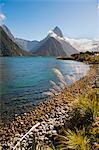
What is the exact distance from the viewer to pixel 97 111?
697cm

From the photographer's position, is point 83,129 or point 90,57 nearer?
point 83,129

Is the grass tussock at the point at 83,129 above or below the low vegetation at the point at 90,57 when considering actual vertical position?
above

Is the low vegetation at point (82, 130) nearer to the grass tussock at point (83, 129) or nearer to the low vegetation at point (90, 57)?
the grass tussock at point (83, 129)

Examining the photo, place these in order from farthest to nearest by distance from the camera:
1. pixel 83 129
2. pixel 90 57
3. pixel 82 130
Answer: pixel 90 57
pixel 82 130
pixel 83 129

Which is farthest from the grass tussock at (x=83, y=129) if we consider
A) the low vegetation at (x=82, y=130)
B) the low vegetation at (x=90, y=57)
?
the low vegetation at (x=90, y=57)

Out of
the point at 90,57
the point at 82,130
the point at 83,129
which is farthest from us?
the point at 90,57

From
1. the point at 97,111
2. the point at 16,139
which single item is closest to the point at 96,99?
the point at 97,111

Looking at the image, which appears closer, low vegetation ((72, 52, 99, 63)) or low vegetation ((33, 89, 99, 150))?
low vegetation ((33, 89, 99, 150))

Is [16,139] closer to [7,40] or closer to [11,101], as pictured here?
[11,101]

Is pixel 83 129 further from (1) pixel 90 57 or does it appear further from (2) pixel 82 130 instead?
(1) pixel 90 57

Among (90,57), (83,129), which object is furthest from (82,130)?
(90,57)

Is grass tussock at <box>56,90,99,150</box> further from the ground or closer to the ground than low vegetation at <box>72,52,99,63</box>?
further from the ground

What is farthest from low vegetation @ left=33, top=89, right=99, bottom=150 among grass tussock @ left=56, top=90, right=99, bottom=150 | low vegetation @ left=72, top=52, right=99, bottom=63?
low vegetation @ left=72, top=52, right=99, bottom=63

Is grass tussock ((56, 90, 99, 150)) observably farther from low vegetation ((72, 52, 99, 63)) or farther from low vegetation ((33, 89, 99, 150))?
low vegetation ((72, 52, 99, 63))
